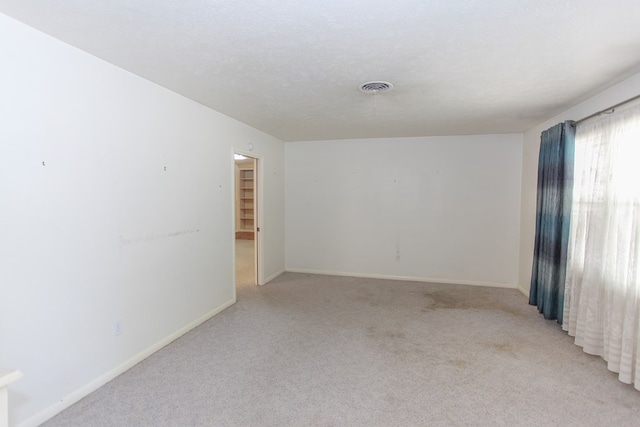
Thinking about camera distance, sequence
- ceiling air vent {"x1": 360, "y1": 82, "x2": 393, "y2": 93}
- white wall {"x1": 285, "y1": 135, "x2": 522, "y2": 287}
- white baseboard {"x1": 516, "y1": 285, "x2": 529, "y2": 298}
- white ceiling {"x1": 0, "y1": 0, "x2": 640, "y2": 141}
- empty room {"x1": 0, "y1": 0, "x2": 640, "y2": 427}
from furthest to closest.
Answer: white wall {"x1": 285, "y1": 135, "x2": 522, "y2": 287} < white baseboard {"x1": 516, "y1": 285, "x2": 529, "y2": 298} < ceiling air vent {"x1": 360, "y1": 82, "x2": 393, "y2": 93} < empty room {"x1": 0, "y1": 0, "x2": 640, "y2": 427} < white ceiling {"x1": 0, "y1": 0, "x2": 640, "y2": 141}

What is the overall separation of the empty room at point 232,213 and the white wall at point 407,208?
0.73 meters

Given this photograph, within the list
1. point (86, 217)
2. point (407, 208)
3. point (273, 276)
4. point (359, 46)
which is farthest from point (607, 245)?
point (273, 276)

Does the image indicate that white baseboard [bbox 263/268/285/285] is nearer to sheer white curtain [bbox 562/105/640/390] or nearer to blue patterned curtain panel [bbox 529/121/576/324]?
blue patterned curtain panel [bbox 529/121/576/324]

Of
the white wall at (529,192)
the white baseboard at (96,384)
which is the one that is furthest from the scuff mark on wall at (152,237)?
the white wall at (529,192)

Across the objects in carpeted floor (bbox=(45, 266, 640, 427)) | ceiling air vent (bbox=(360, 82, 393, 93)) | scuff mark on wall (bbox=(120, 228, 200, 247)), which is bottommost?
carpeted floor (bbox=(45, 266, 640, 427))

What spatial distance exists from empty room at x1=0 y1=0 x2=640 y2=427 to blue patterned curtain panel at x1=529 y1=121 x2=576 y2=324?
0.03m

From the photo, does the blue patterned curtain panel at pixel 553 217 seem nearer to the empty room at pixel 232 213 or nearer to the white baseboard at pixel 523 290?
the empty room at pixel 232 213

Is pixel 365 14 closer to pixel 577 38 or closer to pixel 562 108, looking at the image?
pixel 577 38

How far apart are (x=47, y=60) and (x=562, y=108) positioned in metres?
4.54

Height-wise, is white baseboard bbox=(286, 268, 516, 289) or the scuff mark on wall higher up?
the scuff mark on wall

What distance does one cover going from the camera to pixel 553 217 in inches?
139

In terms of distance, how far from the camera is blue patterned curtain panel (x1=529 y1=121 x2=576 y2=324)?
335 centimetres

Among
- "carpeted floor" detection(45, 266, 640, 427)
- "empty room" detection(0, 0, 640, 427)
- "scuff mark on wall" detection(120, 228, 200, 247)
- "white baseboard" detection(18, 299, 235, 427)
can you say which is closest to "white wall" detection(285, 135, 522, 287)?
"empty room" detection(0, 0, 640, 427)

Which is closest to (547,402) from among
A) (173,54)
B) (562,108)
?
(562,108)
